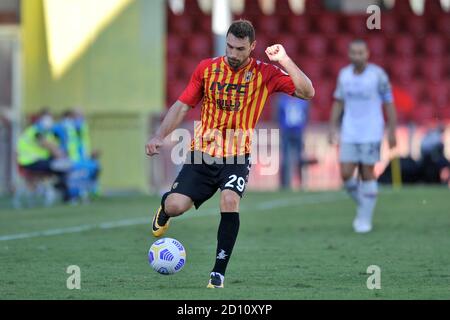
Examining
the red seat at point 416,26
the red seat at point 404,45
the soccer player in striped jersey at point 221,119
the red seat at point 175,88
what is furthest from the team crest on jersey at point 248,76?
the red seat at point 416,26

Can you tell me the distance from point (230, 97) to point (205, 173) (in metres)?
0.57

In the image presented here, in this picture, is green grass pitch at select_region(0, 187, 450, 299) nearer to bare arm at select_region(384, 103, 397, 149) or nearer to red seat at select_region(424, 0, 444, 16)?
bare arm at select_region(384, 103, 397, 149)

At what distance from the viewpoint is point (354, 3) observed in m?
27.1

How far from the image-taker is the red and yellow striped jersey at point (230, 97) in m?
7.94

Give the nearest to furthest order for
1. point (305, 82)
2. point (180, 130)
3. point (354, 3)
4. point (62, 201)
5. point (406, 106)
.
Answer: point (305, 82) < point (62, 201) < point (180, 130) < point (406, 106) < point (354, 3)

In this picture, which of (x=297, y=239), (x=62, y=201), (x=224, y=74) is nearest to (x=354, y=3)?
(x=62, y=201)

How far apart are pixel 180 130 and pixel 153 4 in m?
2.76

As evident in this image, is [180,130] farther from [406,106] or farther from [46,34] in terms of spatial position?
[406,106]

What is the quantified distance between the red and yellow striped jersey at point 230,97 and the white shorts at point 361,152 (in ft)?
14.9

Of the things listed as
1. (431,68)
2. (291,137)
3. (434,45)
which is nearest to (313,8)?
(434,45)

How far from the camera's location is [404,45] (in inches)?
1073

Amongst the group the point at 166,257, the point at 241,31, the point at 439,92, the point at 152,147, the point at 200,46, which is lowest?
the point at 166,257

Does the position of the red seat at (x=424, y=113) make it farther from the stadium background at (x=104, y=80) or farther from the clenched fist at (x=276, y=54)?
the clenched fist at (x=276, y=54)

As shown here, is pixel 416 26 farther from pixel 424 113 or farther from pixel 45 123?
pixel 45 123
